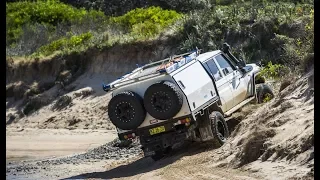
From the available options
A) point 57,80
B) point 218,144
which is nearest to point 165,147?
point 218,144

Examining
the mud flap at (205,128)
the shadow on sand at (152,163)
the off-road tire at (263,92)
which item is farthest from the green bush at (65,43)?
the mud flap at (205,128)

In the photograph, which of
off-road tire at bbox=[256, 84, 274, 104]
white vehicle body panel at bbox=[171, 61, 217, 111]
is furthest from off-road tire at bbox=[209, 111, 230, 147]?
off-road tire at bbox=[256, 84, 274, 104]

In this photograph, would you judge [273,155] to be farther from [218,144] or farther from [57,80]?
[57,80]

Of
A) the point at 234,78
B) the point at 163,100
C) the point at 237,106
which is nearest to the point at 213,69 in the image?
the point at 234,78

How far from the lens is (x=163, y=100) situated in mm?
14664

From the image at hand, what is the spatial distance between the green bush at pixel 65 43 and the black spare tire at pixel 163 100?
21.3 metres

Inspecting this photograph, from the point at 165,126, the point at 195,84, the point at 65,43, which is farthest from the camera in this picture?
the point at 65,43

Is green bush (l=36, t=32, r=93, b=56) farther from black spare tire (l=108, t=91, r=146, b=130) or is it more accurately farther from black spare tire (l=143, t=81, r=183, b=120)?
black spare tire (l=143, t=81, r=183, b=120)

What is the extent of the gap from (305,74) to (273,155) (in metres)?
3.20

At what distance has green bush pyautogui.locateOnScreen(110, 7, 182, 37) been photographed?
32.7m

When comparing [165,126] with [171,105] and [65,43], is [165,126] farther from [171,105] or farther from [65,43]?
[65,43]

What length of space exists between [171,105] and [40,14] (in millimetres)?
33387

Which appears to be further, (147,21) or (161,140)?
(147,21)

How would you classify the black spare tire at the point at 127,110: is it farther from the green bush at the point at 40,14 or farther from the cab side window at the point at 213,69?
the green bush at the point at 40,14
